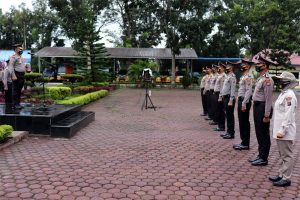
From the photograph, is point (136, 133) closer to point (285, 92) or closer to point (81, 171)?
point (81, 171)

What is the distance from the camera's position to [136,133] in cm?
797

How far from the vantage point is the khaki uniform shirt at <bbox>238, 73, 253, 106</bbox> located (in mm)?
6293

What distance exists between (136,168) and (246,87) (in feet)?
8.67

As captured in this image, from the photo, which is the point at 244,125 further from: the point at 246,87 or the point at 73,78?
the point at 73,78

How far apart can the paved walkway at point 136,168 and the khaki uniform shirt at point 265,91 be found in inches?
36.9

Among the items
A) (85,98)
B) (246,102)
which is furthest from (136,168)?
(85,98)

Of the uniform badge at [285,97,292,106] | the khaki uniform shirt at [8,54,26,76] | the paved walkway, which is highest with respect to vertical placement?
the khaki uniform shirt at [8,54,26,76]

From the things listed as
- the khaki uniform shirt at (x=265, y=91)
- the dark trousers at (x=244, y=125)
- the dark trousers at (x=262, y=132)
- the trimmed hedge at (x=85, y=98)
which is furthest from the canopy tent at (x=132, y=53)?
the dark trousers at (x=262, y=132)

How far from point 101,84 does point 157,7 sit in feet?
30.2

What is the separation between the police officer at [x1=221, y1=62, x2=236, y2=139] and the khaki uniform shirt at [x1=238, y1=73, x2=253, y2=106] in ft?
3.03

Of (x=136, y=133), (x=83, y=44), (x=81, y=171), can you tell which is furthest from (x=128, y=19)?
(x=81, y=171)

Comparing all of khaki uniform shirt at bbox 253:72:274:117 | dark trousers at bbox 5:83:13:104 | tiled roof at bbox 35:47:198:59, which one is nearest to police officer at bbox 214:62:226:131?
khaki uniform shirt at bbox 253:72:274:117

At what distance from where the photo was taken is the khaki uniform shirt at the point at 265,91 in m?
5.38

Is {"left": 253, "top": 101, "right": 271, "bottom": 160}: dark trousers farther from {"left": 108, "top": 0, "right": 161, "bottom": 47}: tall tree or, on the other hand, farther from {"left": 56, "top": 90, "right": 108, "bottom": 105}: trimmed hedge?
{"left": 108, "top": 0, "right": 161, "bottom": 47}: tall tree
